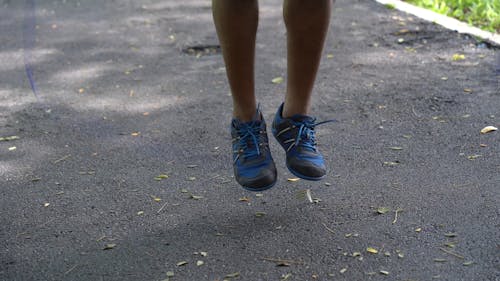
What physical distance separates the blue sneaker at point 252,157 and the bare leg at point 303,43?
18cm

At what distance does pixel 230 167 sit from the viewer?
3.41 meters

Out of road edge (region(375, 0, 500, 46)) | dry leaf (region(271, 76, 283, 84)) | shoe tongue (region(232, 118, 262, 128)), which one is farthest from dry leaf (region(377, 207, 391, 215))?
road edge (region(375, 0, 500, 46))

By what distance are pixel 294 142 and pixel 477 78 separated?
2.02m

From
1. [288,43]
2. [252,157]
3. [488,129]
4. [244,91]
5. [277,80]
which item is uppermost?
[288,43]

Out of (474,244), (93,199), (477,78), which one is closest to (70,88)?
(93,199)

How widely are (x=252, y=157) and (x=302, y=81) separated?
0.37 metres

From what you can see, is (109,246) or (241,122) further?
(241,122)

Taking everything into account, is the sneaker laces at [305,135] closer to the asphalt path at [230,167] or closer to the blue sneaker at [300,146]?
the blue sneaker at [300,146]

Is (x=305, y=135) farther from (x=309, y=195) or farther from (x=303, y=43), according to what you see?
(x=303, y=43)

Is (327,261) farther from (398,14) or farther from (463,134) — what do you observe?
(398,14)

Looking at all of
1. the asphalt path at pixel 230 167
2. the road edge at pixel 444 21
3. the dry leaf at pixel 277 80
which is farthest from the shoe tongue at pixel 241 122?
the road edge at pixel 444 21

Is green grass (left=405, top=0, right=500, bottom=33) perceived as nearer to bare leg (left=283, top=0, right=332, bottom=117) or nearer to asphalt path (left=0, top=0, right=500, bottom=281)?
asphalt path (left=0, top=0, right=500, bottom=281)

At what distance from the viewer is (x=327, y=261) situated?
2510mm

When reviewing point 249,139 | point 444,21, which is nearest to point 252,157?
point 249,139
